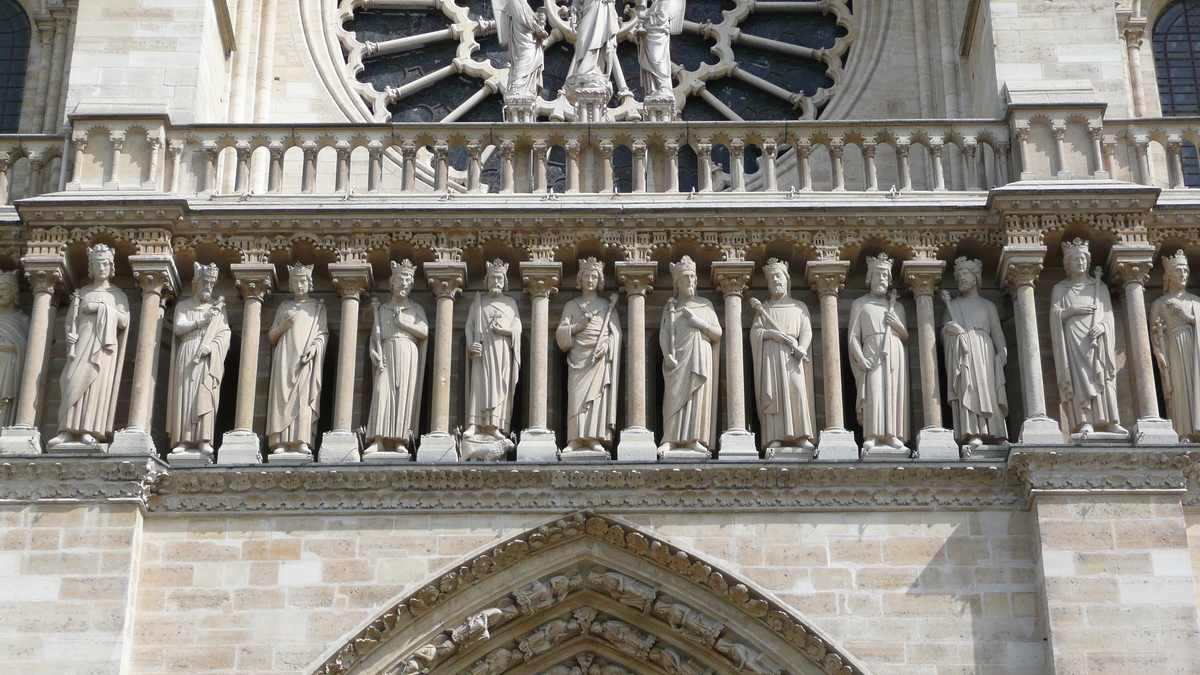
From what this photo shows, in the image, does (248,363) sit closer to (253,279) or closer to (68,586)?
(253,279)

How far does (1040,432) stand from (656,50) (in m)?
4.43

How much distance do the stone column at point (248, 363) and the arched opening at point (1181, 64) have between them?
7.59m

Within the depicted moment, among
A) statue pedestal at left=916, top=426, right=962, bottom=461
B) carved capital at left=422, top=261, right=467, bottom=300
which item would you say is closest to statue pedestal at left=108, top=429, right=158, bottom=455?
carved capital at left=422, top=261, right=467, bottom=300

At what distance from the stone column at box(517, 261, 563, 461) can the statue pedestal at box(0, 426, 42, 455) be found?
3269 millimetres

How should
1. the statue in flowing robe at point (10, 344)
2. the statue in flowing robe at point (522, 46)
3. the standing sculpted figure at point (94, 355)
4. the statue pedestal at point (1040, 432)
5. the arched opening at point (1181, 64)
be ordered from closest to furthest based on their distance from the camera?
the statue pedestal at point (1040, 432) → the standing sculpted figure at point (94, 355) → the statue in flowing robe at point (10, 344) → the statue in flowing robe at point (522, 46) → the arched opening at point (1181, 64)

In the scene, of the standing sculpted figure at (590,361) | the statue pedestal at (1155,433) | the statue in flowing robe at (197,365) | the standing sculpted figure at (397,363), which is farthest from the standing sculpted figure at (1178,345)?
the statue in flowing robe at (197,365)

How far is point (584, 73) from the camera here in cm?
1741

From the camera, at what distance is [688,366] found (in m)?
15.7

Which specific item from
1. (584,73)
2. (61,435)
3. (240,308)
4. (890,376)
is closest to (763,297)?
(890,376)

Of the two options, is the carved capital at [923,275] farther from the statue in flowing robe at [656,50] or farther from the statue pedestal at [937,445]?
the statue in flowing robe at [656,50]

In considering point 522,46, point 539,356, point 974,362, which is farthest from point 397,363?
point 974,362

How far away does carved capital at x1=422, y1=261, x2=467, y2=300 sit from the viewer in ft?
52.7

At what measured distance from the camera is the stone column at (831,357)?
15.3 m

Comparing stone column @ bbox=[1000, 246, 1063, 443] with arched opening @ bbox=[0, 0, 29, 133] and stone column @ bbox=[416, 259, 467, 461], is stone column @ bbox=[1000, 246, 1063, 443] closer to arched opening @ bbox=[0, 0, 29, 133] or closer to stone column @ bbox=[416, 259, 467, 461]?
stone column @ bbox=[416, 259, 467, 461]
